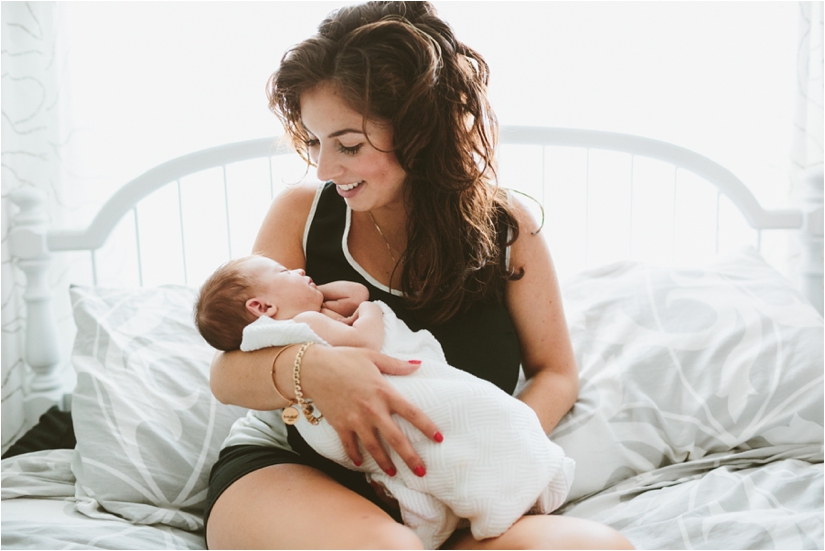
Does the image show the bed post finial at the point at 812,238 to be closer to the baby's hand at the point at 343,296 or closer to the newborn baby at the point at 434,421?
the newborn baby at the point at 434,421

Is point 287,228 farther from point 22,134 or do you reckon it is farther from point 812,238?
A: point 812,238

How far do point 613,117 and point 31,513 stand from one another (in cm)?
194

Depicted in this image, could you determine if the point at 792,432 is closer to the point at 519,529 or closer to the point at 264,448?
the point at 519,529

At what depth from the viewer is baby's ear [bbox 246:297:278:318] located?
1.15 m

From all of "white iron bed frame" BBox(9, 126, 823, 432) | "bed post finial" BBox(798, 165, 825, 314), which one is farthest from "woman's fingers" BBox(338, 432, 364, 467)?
"bed post finial" BBox(798, 165, 825, 314)

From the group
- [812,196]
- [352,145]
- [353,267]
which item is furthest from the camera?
[812,196]

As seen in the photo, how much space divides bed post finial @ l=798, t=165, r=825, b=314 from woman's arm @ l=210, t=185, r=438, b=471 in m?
1.49

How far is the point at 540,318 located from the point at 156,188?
1203 millimetres

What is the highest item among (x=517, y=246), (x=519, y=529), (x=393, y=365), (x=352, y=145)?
(x=352, y=145)

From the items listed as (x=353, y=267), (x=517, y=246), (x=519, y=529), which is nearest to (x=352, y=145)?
(x=353, y=267)

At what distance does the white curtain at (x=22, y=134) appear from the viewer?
80.3 inches

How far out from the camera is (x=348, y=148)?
1.24m

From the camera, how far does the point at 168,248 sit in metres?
2.24

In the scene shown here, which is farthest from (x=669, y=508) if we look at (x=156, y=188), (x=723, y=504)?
(x=156, y=188)
